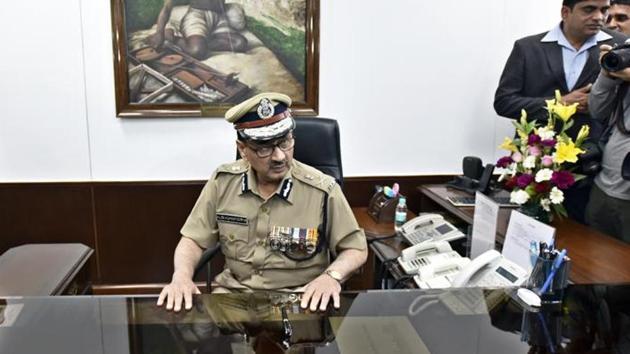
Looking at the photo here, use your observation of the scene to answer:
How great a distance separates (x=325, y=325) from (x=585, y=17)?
191 centimetres

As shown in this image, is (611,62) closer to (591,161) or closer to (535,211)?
(591,161)

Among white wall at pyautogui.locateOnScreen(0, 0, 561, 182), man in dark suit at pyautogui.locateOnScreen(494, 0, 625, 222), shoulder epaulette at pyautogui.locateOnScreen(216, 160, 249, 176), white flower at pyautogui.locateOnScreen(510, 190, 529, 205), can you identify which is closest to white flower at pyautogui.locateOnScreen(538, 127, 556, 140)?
white flower at pyautogui.locateOnScreen(510, 190, 529, 205)

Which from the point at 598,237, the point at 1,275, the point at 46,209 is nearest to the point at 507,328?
the point at 598,237

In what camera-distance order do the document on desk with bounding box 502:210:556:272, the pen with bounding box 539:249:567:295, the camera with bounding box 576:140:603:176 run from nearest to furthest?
the pen with bounding box 539:249:567:295 → the document on desk with bounding box 502:210:556:272 → the camera with bounding box 576:140:603:176

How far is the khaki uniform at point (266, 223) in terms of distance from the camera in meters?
1.78

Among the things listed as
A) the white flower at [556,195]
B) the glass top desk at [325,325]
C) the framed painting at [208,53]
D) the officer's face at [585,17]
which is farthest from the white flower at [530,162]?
the framed painting at [208,53]

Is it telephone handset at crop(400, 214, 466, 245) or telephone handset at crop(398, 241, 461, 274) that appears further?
telephone handset at crop(400, 214, 466, 245)

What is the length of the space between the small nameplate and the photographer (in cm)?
142

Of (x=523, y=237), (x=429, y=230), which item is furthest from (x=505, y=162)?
(x=523, y=237)

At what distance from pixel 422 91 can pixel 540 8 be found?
81 centimetres

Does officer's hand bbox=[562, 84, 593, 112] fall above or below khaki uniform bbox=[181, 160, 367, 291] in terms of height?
above

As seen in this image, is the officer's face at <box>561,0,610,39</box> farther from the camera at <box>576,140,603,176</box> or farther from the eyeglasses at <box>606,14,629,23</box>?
the camera at <box>576,140,603,176</box>

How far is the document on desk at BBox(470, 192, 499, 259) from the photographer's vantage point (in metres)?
1.68

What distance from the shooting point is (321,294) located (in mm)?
1306
